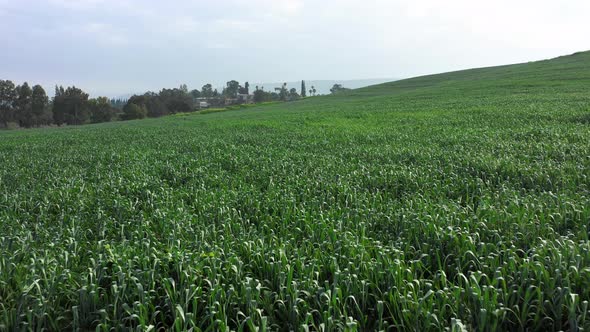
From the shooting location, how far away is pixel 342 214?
5.84 metres

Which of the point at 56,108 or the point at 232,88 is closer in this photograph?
the point at 56,108

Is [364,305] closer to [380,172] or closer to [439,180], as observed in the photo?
[439,180]

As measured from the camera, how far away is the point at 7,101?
9325cm

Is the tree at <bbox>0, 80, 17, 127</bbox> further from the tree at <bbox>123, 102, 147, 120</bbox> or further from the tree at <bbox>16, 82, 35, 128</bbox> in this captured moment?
the tree at <bbox>123, 102, 147, 120</bbox>

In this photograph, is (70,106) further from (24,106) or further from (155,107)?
(155,107)

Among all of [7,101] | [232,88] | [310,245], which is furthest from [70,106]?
[310,245]

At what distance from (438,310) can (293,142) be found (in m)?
12.6

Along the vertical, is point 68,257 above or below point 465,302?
above

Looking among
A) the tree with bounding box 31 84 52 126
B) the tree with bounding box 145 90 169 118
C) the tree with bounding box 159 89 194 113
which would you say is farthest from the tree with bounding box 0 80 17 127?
the tree with bounding box 159 89 194 113

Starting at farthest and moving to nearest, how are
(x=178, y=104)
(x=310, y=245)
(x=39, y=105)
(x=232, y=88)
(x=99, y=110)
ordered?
(x=232, y=88)
(x=178, y=104)
(x=99, y=110)
(x=39, y=105)
(x=310, y=245)

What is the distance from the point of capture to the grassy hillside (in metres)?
3.33

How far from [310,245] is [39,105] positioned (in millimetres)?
110889

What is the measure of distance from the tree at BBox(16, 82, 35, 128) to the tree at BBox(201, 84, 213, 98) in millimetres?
92394

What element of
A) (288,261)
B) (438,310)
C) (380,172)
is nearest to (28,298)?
(288,261)
